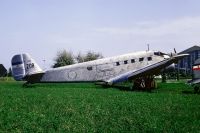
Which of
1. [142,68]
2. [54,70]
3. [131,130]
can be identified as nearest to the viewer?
[131,130]

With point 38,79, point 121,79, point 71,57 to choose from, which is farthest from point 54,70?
point 71,57

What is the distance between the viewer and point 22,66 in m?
39.8

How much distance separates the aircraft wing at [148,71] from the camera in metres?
32.3

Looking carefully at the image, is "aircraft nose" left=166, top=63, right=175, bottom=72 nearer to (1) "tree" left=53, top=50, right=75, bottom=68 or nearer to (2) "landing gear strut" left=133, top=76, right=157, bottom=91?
(2) "landing gear strut" left=133, top=76, right=157, bottom=91

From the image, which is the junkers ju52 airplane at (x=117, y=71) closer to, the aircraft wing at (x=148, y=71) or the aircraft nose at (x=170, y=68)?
the aircraft wing at (x=148, y=71)

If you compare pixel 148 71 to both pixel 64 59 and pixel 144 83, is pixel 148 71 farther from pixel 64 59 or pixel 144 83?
pixel 64 59

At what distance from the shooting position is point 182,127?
975cm

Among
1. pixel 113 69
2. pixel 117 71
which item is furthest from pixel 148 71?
pixel 113 69

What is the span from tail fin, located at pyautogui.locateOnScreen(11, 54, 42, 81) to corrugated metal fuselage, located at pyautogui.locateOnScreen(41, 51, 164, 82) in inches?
174

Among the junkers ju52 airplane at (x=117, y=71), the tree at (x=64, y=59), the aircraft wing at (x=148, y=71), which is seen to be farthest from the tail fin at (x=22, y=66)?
the tree at (x=64, y=59)

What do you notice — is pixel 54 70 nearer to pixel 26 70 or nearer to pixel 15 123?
pixel 26 70

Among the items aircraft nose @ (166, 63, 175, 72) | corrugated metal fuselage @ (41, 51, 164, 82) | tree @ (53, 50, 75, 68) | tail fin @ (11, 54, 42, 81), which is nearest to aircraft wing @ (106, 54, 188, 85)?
corrugated metal fuselage @ (41, 51, 164, 82)

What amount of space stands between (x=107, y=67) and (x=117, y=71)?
3.68 ft

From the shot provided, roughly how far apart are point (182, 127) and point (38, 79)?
30.1m
